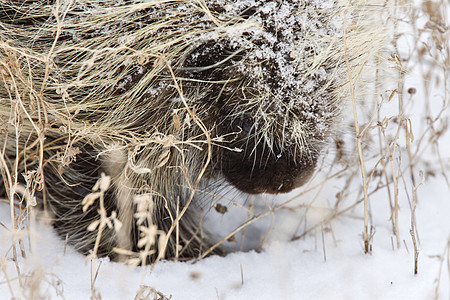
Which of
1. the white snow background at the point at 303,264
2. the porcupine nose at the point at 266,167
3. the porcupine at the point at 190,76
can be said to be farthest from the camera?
the porcupine nose at the point at 266,167

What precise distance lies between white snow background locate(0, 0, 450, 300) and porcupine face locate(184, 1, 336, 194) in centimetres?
35

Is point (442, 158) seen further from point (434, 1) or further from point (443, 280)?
point (443, 280)

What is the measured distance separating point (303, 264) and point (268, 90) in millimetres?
797

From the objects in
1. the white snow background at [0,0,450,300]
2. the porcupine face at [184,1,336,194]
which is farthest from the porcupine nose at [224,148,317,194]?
the white snow background at [0,0,450,300]

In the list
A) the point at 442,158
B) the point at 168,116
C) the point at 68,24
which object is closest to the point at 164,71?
the point at 168,116

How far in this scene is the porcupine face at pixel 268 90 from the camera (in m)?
1.61

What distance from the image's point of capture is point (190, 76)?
1.72 metres

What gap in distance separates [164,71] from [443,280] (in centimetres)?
123

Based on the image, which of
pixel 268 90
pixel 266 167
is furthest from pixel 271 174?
pixel 268 90

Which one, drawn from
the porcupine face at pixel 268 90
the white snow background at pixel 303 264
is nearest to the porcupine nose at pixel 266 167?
the porcupine face at pixel 268 90

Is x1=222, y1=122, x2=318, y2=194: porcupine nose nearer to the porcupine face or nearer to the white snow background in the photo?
the porcupine face

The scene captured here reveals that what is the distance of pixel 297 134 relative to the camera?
5.68ft

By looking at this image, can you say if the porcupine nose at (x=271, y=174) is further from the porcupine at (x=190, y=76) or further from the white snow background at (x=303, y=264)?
the white snow background at (x=303, y=264)

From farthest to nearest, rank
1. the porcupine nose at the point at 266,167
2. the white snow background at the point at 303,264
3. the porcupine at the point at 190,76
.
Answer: the porcupine nose at the point at 266,167, the white snow background at the point at 303,264, the porcupine at the point at 190,76
